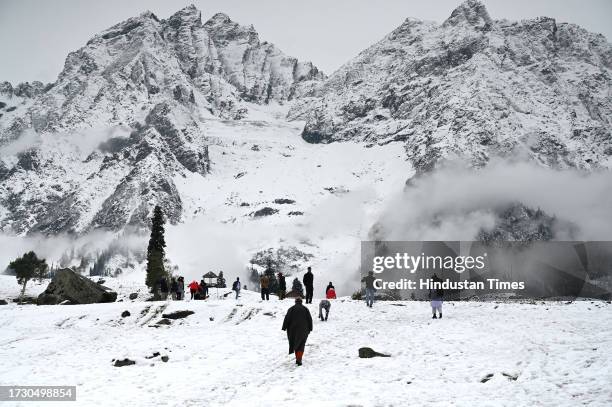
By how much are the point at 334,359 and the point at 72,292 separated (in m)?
36.6

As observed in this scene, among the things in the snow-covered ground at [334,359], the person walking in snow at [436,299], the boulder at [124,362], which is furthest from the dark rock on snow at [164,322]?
the person walking in snow at [436,299]

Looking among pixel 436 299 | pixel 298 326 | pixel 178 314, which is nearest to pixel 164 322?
pixel 178 314

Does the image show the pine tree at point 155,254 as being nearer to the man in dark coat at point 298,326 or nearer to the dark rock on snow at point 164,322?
the dark rock on snow at point 164,322

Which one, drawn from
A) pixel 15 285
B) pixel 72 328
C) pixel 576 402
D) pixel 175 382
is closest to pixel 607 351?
pixel 576 402

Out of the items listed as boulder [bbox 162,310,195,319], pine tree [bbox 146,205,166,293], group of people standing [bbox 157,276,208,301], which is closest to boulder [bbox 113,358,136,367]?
boulder [bbox 162,310,195,319]

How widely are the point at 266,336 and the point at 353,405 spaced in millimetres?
12424

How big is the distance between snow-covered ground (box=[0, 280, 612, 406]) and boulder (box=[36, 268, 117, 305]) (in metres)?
13.8

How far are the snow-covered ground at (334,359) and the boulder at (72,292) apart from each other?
1383cm

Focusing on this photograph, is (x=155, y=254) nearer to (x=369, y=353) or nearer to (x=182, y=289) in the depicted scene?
(x=182, y=289)

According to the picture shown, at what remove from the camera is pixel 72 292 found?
4731cm

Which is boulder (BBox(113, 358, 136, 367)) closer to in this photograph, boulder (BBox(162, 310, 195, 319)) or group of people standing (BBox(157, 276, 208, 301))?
boulder (BBox(162, 310, 195, 319))

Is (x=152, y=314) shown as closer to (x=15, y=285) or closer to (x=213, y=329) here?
(x=213, y=329)

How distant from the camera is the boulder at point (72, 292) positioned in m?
47.0

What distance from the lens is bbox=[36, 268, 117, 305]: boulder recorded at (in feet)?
154
